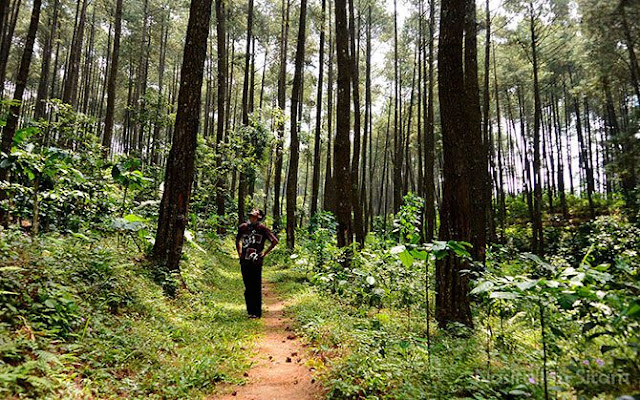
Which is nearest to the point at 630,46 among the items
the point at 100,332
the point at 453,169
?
the point at 453,169

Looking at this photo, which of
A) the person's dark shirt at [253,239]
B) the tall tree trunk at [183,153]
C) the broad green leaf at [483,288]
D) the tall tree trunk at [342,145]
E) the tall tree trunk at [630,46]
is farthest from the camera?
the tall tree trunk at [630,46]

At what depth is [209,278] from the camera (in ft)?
28.1

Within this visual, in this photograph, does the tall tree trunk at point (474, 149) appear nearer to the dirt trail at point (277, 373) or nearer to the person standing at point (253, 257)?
the dirt trail at point (277, 373)

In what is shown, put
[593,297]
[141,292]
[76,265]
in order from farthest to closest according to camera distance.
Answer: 1. [141,292]
2. [76,265]
3. [593,297]

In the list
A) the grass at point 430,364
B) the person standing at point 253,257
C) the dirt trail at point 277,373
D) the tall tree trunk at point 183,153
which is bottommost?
the dirt trail at point 277,373

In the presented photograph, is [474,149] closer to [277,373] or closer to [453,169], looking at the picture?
[453,169]

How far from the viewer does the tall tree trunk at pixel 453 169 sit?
4461 mm

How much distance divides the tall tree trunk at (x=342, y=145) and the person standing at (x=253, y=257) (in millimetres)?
2690

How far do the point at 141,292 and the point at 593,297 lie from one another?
5050mm

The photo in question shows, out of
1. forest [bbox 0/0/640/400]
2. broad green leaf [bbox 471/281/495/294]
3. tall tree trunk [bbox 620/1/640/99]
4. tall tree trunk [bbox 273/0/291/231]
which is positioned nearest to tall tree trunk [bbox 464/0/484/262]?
forest [bbox 0/0/640/400]

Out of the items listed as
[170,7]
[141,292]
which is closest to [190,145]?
[141,292]

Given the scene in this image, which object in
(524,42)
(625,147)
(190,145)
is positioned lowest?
(190,145)

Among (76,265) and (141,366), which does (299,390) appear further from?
(76,265)

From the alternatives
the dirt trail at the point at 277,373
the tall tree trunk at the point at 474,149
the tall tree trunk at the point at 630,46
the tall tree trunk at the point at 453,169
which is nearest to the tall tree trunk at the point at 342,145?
the tall tree trunk at the point at 474,149
